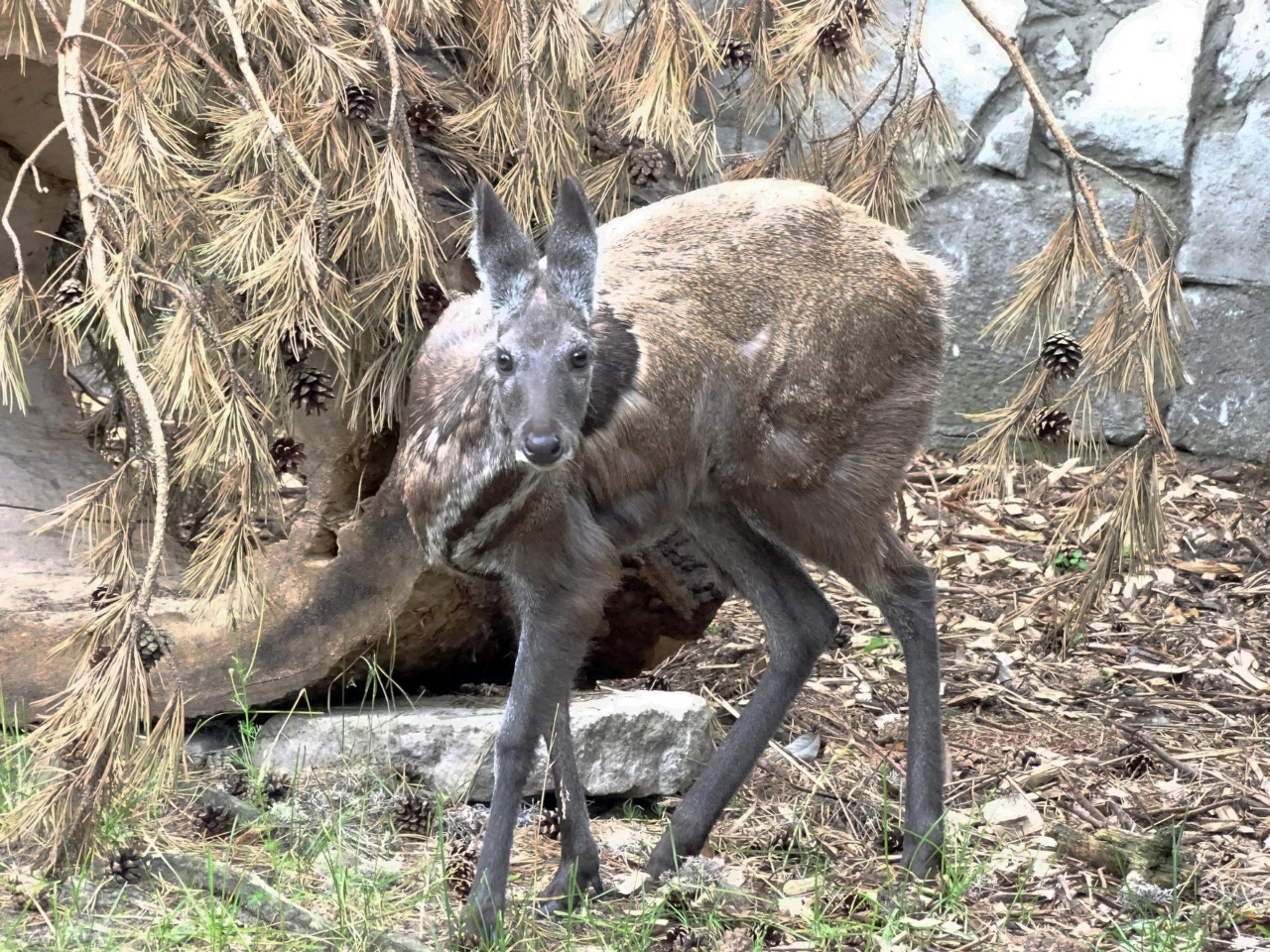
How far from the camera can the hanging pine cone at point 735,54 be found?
448cm

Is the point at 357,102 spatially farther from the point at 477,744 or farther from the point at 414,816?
the point at 414,816

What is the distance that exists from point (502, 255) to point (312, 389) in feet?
2.44

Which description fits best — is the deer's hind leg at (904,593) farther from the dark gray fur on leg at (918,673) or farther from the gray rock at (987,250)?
the gray rock at (987,250)

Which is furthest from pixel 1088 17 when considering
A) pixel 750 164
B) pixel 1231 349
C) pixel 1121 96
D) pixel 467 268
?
pixel 467 268

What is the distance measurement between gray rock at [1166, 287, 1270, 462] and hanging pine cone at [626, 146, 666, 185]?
10.2 ft

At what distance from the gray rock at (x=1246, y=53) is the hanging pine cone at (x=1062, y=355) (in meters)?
2.82

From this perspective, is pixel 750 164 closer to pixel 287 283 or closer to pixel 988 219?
pixel 287 283

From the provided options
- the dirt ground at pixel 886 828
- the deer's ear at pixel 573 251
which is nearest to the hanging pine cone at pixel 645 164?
the deer's ear at pixel 573 251

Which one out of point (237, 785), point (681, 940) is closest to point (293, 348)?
point (237, 785)

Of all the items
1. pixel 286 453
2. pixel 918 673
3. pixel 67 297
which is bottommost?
pixel 918 673

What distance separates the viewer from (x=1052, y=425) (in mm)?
4270

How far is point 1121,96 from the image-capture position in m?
6.48

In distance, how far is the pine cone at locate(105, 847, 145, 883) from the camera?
145 inches

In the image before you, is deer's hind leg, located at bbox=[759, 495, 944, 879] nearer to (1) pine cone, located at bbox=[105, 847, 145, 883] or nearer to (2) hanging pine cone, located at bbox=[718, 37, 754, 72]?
(2) hanging pine cone, located at bbox=[718, 37, 754, 72]
